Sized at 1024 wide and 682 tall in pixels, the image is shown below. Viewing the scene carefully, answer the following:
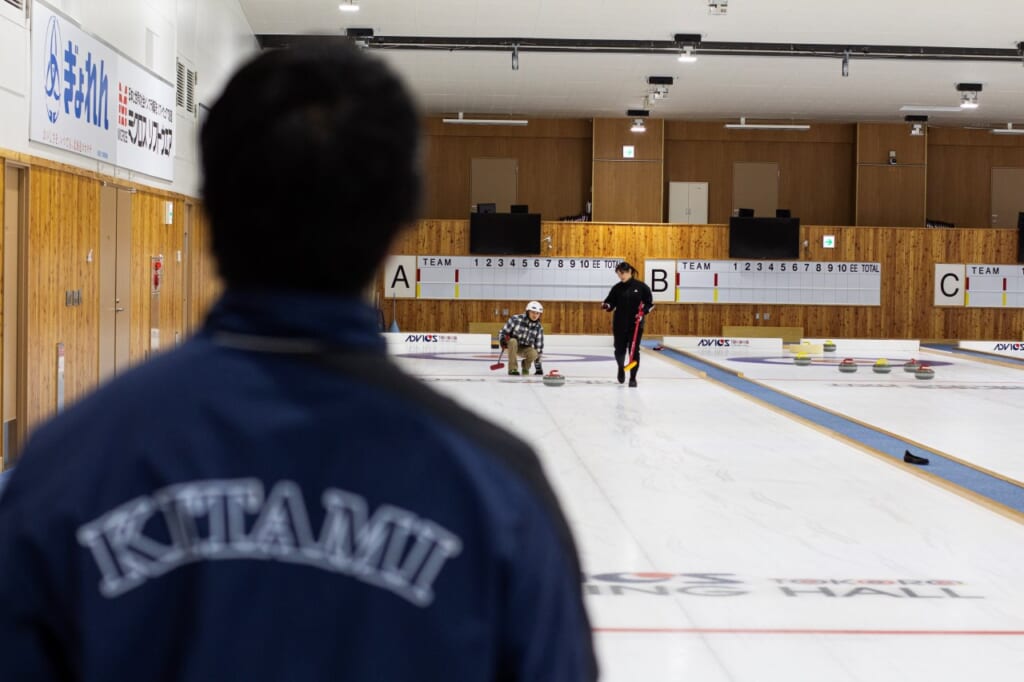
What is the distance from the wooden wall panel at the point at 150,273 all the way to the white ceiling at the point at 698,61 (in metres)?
5.01

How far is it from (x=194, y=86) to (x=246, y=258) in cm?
1671

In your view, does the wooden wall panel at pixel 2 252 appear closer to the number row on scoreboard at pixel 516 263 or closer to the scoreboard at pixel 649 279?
the scoreboard at pixel 649 279

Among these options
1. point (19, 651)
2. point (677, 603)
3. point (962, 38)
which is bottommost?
point (677, 603)

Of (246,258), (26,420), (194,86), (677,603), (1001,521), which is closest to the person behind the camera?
(246,258)

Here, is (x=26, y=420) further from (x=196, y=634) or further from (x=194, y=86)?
(x=196, y=634)

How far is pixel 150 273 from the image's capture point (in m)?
14.6

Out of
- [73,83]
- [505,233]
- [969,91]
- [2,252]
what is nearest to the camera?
[2,252]

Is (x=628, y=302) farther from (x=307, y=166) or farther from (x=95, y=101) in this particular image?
(x=307, y=166)

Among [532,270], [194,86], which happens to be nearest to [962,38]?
[532,270]

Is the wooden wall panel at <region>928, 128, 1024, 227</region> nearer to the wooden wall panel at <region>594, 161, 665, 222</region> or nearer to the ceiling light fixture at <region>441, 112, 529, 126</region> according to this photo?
the wooden wall panel at <region>594, 161, 665, 222</region>

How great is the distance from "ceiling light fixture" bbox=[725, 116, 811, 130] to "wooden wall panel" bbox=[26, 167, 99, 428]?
19368 mm

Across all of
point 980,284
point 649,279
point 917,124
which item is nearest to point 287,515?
→ point 649,279

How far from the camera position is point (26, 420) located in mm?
10156

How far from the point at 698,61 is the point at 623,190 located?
6.28m
